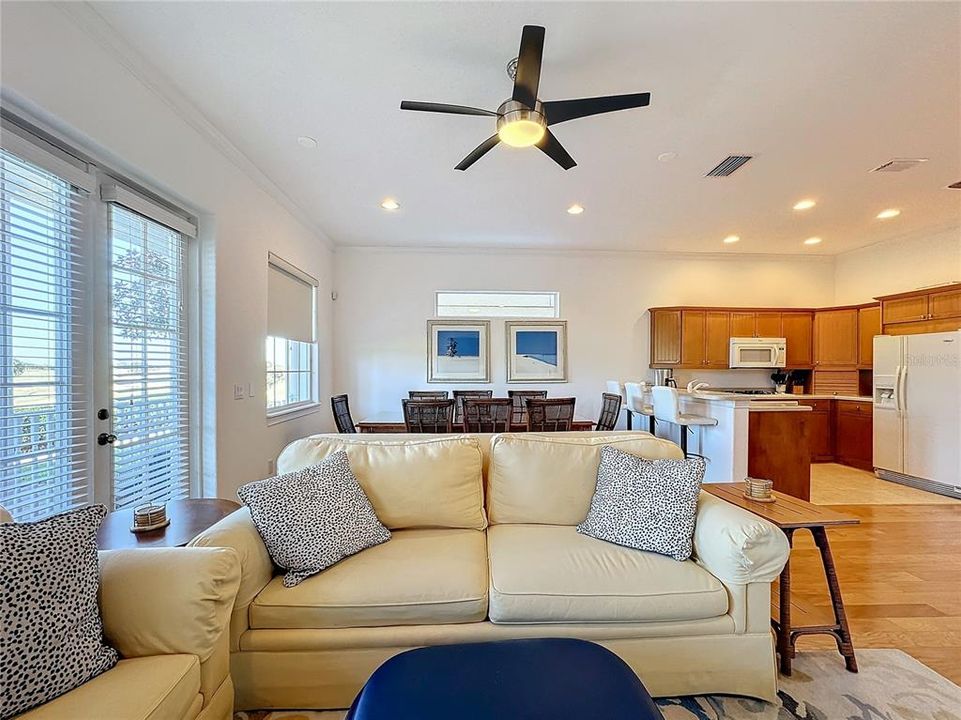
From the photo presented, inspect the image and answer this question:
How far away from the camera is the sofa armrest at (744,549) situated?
158 centimetres

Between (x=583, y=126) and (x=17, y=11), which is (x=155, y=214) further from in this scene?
(x=583, y=126)

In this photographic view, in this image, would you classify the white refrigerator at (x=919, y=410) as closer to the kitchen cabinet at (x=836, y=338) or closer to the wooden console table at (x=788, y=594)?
the kitchen cabinet at (x=836, y=338)

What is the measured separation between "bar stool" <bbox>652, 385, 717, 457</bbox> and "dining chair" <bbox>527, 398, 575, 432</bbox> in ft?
4.25

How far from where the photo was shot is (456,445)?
2.23m

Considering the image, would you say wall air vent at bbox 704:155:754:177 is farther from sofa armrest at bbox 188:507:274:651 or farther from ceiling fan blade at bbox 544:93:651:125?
sofa armrest at bbox 188:507:274:651

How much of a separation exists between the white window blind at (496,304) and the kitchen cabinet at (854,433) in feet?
12.9

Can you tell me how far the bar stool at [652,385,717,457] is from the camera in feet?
14.2

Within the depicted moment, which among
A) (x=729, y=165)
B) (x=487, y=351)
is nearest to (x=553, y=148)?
(x=729, y=165)

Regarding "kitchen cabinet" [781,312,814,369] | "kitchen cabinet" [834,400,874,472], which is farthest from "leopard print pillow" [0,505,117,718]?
"kitchen cabinet" [781,312,814,369]

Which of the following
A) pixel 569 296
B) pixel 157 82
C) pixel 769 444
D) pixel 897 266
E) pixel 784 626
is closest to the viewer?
pixel 784 626

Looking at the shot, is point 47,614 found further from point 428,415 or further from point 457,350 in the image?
point 457,350

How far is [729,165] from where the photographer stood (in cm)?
334

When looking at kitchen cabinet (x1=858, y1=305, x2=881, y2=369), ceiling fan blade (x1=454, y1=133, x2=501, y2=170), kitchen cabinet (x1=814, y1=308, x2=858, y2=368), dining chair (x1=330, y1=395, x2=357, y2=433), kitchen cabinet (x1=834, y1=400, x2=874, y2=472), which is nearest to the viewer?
ceiling fan blade (x1=454, y1=133, x2=501, y2=170)

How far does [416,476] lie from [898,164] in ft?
14.0
